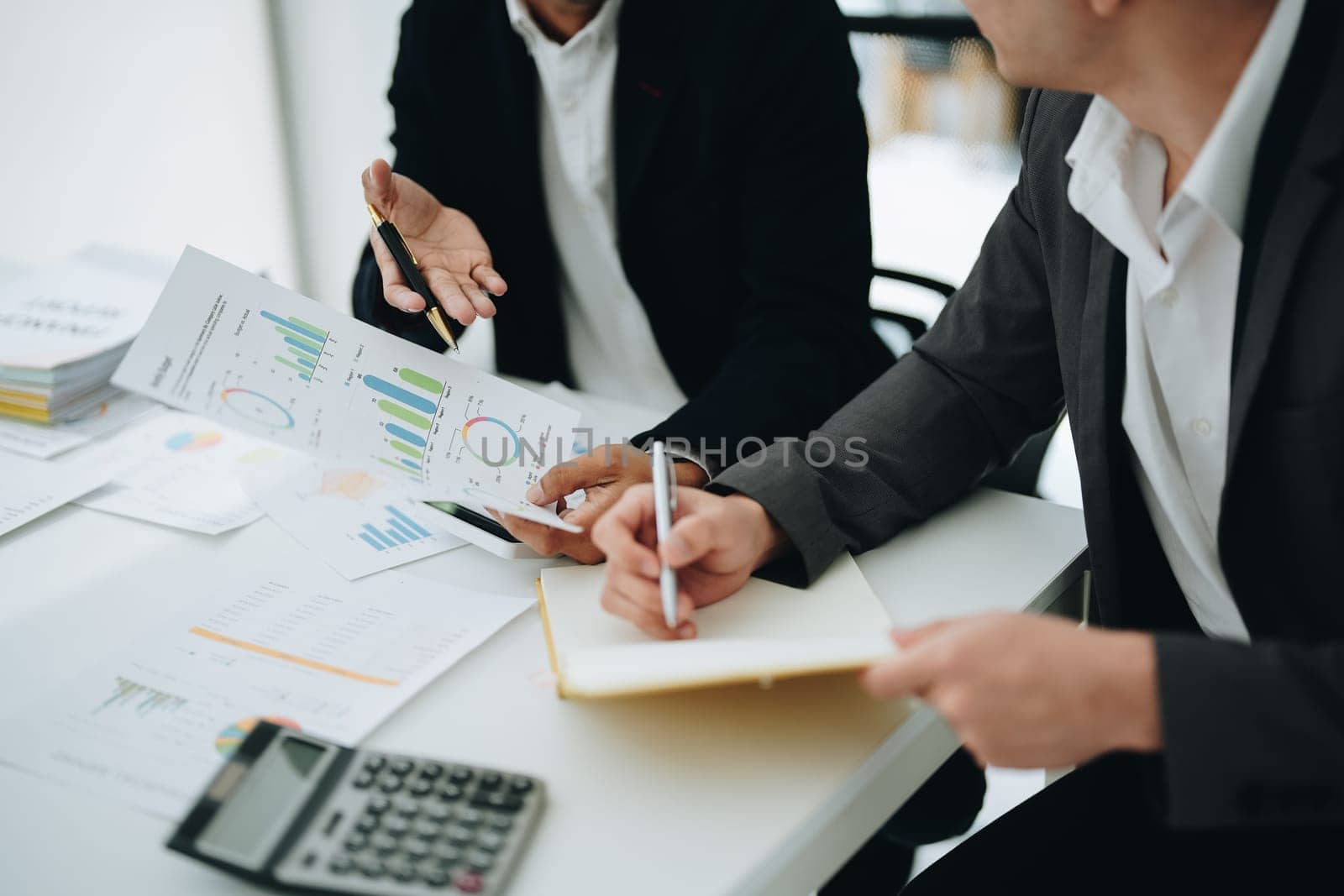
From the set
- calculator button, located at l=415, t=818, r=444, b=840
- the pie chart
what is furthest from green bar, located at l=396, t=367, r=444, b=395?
calculator button, located at l=415, t=818, r=444, b=840

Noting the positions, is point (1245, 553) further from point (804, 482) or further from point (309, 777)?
point (309, 777)

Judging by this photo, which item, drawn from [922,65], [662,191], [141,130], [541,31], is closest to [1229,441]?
[662,191]

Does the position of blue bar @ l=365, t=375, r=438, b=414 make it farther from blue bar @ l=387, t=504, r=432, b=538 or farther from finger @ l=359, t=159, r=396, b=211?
finger @ l=359, t=159, r=396, b=211

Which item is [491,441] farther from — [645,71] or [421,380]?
[645,71]

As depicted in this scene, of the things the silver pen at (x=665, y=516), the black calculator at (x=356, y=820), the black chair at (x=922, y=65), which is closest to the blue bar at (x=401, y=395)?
the silver pen at (x=665, y=516)

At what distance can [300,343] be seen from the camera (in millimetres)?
949

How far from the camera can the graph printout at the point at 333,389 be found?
0.89 meters

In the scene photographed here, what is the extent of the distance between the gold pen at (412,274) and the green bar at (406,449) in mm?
202

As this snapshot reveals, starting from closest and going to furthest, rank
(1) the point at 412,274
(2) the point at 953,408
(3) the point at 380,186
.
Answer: (2) the point at 953,408, (1) the point at 412,274, (3) the point at 380,186

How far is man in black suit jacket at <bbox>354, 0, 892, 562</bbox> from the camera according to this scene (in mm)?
1271

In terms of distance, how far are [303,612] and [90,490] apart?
0.36 meters

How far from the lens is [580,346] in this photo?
1.68 m

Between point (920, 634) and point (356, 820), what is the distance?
0.34 m

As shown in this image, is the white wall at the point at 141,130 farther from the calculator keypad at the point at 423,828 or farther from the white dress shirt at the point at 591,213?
the calculator keypad at the point at 423,828
